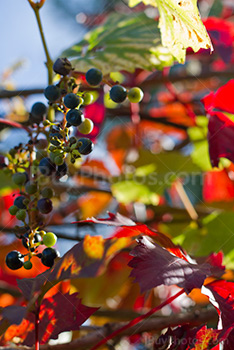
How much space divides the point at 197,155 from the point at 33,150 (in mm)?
538

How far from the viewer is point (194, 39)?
1.90ft

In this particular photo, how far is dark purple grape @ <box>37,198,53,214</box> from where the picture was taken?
0.57 m

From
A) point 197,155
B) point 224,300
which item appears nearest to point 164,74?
point 197,155

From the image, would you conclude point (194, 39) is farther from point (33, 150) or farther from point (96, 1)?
point (96, 1)

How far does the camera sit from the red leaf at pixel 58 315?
0.58 m

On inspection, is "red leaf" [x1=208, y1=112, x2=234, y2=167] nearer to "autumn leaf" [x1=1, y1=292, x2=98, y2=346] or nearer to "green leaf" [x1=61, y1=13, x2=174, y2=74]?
"green leaf" [x1=61, y1=13, x2=174, y2=74]

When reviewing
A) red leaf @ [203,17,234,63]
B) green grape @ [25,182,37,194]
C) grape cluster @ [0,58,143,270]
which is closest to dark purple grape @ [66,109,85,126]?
grape cluster @ [0,58,143,270]

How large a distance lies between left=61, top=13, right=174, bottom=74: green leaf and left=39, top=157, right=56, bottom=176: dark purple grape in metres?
0.20

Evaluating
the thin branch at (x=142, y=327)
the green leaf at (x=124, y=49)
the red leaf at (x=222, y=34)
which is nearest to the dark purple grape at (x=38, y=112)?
the green leaf at (x=124, y=49)

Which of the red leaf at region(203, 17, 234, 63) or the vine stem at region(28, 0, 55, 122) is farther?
the red leaf at region(203, 17, 234, 63)

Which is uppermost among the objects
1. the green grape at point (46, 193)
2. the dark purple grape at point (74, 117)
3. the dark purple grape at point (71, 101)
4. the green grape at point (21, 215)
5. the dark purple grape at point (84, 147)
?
the dark purple grape at point (71, 101)

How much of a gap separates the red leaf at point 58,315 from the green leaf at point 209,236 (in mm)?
300

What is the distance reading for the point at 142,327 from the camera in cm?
70

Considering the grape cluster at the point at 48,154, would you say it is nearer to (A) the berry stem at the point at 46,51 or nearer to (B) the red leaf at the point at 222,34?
(A) the berry stem at the point at 46,51
